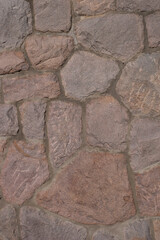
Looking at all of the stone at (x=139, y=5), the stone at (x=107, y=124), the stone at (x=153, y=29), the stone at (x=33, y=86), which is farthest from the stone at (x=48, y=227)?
the stone at (x=139, y=5)

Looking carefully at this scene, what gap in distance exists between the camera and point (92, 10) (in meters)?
1.56

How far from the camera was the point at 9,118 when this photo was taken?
5.24 feet

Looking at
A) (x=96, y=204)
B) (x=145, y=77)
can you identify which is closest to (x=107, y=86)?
(x=145, y=77)

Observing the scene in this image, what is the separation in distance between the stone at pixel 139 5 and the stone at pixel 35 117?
0.60 meters

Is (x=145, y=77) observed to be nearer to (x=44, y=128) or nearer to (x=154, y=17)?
(x=154, y=17)

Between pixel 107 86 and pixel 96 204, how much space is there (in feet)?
1.89

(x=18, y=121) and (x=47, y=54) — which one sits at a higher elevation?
(x=47, y=54)

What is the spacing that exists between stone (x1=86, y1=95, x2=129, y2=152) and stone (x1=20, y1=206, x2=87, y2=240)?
0.42 metres

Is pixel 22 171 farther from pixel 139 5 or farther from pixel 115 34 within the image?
pixel 139 5

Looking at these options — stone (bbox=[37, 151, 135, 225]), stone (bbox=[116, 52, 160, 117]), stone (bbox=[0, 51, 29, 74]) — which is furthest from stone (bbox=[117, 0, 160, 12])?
stone (bbox=[37, 151, 135, 225])

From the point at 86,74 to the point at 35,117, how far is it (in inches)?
12.8

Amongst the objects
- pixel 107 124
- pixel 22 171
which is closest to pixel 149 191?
pixel 107 124

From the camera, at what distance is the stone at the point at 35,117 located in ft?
5.20

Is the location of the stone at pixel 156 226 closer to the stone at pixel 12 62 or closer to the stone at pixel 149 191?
the stone at pixel 149 191
